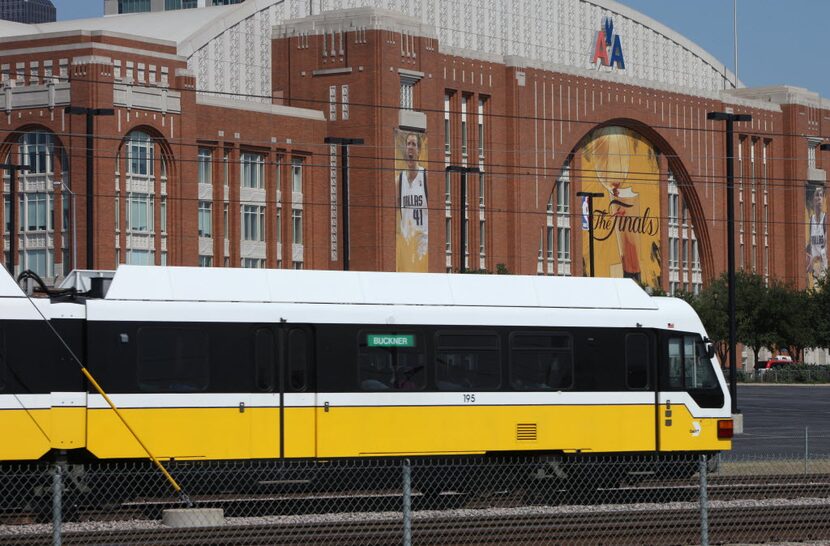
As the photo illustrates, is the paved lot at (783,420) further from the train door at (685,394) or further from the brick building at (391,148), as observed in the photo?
the brick building at (391,148)

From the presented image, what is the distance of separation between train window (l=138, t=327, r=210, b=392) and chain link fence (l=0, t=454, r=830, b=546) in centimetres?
112

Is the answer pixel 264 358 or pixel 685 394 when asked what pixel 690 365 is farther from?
pixel 264 358

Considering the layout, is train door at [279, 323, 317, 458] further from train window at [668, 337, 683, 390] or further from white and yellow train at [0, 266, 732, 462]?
train window at [668, 337, 683, 390]

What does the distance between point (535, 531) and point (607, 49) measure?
10571 cm

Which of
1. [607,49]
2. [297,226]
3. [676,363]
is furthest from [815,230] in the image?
[676,363]

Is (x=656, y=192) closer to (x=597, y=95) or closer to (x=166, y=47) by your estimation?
(x=597, y=95)

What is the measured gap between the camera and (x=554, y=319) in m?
25.2

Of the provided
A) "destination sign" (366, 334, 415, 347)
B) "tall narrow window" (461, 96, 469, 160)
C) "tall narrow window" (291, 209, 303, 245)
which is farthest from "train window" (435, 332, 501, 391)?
"tall narrow window" (461, 96, 469, 160)

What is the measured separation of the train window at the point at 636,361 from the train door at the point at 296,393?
526 cm

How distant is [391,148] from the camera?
88500 millimetres

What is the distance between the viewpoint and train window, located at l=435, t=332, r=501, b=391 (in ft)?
80.3

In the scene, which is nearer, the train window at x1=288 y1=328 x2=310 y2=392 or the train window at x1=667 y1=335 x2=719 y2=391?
the train window at x1=288 y1=328 x2=310 y2=392

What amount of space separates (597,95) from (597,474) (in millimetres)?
83051

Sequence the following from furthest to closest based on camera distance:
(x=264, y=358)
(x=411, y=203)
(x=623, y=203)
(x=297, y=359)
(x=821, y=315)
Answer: (x=623, y=203), (x=821, y=315), (x=411, y=203), (x=297, y=359), (x=264, y=358)
